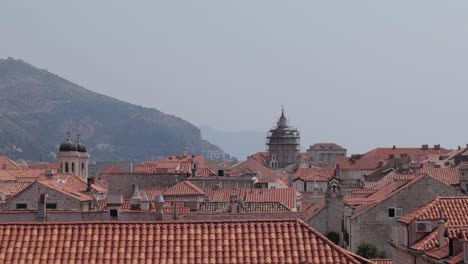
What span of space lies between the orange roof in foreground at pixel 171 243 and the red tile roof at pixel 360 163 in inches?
4583

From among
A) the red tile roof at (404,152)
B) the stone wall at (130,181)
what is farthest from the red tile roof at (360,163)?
the stone wall at (130,181)

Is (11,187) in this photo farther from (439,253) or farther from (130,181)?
(439,253)

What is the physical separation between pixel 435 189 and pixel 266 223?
33.9m

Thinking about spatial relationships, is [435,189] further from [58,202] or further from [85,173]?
[85,173]

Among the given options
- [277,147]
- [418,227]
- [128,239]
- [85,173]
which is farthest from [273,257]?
[277,147]

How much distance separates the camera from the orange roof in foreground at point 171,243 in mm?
18969

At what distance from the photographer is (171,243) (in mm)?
19500

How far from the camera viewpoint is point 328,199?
62.4 m

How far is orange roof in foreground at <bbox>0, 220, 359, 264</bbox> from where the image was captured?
18969 mm

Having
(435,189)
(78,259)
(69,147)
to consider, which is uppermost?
(69,147)

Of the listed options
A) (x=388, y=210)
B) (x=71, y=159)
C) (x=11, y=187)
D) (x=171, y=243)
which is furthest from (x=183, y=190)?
(x=71, y=159)

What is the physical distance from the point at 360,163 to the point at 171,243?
123198mm

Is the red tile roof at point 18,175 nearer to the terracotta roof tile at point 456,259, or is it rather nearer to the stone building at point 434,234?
the stone building at point 434,234

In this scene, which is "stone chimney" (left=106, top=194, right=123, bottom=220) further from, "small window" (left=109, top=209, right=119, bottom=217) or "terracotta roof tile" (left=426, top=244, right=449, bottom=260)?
"terracotta roof tile" (left=426, top=244, right=449, bottom=260)
